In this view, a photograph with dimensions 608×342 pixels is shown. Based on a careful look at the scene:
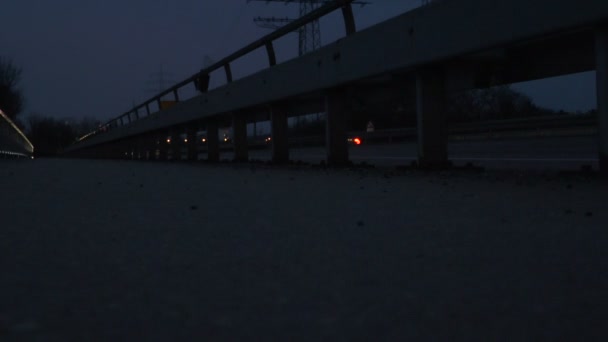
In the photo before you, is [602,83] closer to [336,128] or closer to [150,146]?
[336,128]

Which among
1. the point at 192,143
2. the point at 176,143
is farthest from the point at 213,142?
the point at 176,143

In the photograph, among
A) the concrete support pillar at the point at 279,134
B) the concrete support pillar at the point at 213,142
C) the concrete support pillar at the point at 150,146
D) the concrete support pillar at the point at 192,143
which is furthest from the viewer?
the concrete support pillar at the point at 150,146

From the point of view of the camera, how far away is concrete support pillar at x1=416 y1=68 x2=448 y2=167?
6887 mm

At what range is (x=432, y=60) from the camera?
661 cm

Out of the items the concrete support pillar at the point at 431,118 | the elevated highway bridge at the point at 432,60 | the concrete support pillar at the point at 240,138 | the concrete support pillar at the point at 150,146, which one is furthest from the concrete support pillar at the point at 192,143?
the concrete support pillar at the point at 431,118

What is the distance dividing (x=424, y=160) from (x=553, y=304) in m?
5.32

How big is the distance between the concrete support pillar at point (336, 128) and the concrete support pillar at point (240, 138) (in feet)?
14.8

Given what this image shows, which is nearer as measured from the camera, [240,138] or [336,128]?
[336,128]

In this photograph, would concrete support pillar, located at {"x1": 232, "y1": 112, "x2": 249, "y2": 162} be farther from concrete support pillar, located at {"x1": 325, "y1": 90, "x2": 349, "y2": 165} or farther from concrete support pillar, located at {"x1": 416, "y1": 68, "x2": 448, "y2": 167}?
concrete support pillar, located at {"x1": 416, "y1": 68, "x2": 448, "y2": 167}

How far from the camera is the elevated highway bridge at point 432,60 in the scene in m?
5.22

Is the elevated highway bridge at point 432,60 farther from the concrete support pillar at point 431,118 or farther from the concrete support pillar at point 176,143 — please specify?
the concrete support pillar at point 176,143

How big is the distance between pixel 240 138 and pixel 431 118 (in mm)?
7094

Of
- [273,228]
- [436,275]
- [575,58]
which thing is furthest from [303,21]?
[436,275]

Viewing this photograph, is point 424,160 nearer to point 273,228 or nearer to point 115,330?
point 273,228
